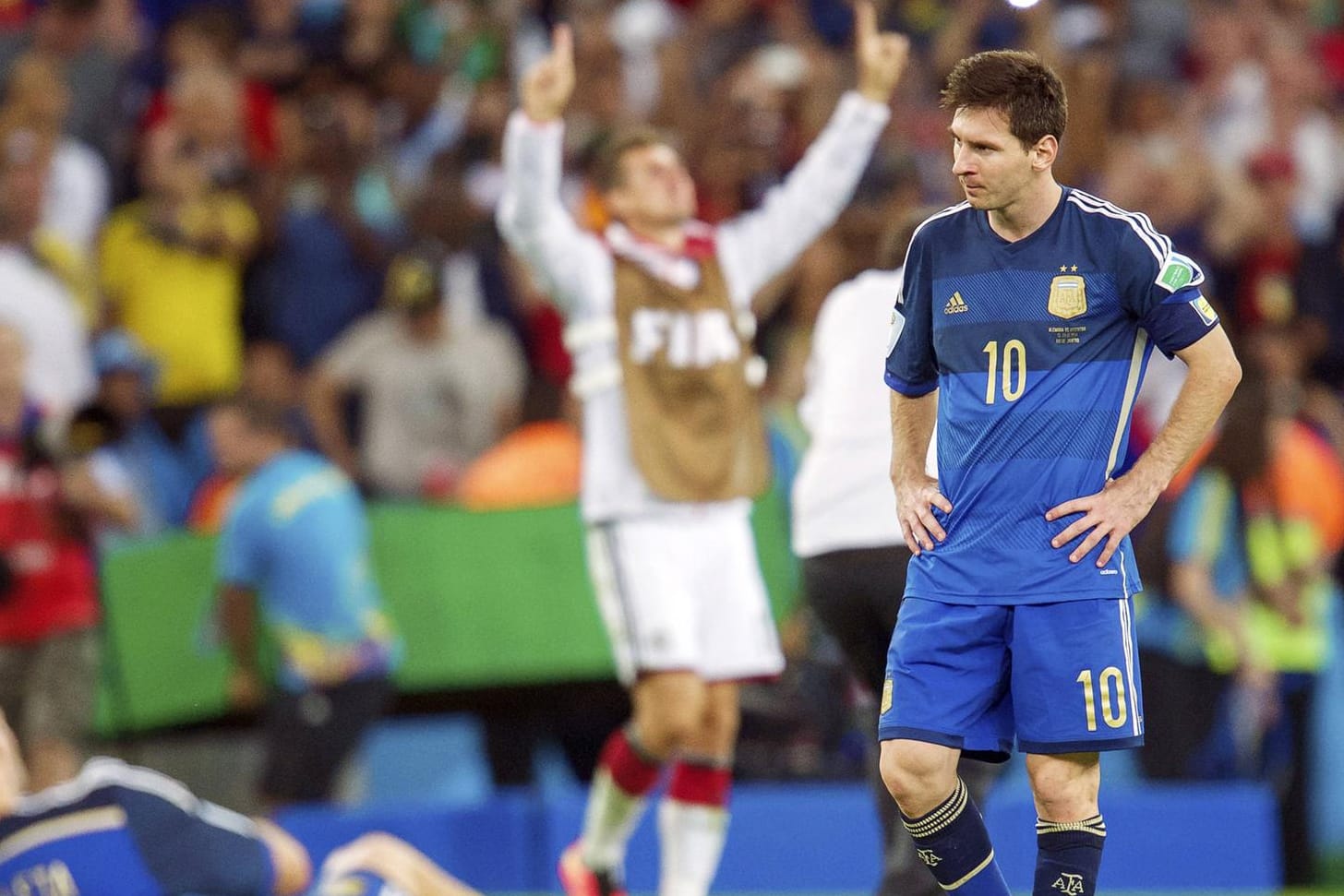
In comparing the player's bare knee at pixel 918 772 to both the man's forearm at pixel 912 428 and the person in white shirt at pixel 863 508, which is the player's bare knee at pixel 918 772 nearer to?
the man's forearm at pixel 912 428

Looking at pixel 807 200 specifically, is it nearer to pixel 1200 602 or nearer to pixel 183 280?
pixel 1200 602

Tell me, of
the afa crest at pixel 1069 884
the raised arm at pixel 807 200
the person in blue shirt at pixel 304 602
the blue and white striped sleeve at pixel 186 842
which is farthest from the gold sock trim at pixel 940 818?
the person in blue shirt at pixel 304 602

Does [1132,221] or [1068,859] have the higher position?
[1132,221]

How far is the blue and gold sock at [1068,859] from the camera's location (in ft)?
16.4

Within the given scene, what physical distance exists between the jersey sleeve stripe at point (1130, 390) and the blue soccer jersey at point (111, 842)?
2.45 metres

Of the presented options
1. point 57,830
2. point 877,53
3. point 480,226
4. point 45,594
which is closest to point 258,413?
point 45,594

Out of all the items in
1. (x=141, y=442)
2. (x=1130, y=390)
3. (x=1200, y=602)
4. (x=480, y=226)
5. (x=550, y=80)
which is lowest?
(x=1200, y=602)

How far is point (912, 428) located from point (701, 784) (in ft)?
7.48

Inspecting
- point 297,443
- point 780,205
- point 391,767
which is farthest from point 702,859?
point 297,443

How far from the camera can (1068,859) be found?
5004 mm

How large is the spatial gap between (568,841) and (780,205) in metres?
3.17

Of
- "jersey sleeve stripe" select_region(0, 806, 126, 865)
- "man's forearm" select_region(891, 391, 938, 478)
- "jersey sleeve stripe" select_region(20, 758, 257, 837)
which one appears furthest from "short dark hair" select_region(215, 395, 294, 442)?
"man's forearm" select_region(891, 391, 938, 478)

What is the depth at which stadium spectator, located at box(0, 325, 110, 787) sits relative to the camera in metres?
9.63

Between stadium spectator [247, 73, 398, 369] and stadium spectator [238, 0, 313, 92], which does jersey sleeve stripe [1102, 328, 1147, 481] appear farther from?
stadium spectator [238, 0, 313, 92]
